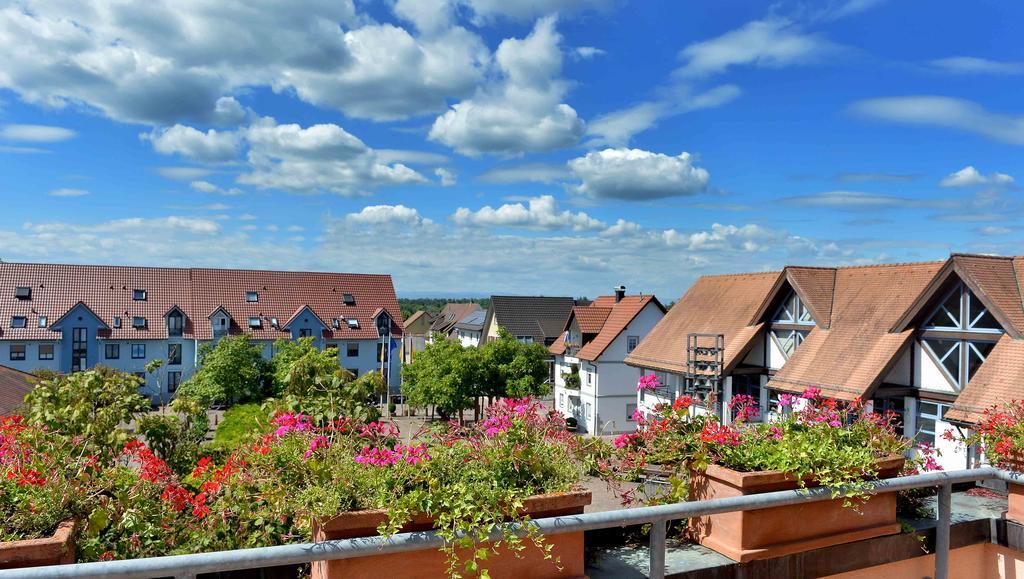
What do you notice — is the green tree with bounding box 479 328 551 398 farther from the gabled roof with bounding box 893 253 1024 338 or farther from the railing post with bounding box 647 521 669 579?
the railing post with bounding box 647 521 669 579

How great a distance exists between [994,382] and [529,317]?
47.9 metres

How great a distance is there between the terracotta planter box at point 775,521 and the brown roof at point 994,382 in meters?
14.5

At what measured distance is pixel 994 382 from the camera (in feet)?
52.5

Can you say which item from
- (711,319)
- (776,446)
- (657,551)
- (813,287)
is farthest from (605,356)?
(657,551)

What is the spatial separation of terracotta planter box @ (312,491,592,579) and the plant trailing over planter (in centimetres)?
106

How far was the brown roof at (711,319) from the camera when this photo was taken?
2636 cm

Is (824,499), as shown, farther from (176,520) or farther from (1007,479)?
(176,520)

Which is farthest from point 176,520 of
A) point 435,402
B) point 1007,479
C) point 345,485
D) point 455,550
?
point 435,402

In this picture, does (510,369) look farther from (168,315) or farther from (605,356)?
(168,315)

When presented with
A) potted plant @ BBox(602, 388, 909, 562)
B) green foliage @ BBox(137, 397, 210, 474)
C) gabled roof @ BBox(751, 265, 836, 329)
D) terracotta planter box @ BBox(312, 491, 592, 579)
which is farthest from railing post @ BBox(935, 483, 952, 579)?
gabled roof @ BBox(751, 265, 836, 329)

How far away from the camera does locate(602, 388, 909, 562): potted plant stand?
3424 millimetres

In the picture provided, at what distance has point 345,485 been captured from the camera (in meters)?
2.80

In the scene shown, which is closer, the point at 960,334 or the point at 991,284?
the point at 991,284

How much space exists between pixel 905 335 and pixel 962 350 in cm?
149
